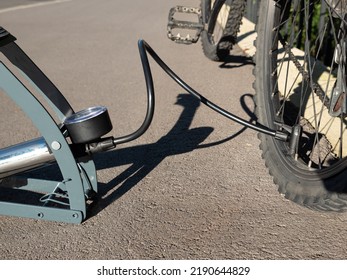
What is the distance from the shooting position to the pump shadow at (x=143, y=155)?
2500mm

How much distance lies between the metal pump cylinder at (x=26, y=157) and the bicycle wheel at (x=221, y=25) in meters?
2.54

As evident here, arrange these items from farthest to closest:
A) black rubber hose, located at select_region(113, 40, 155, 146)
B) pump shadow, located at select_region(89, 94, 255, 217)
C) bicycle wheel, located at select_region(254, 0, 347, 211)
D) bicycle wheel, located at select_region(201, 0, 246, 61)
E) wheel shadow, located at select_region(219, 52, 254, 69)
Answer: wheel shadow, located at select_region(219, 52, 254, 69) → bicycle wheel, located at select_region(201, 0, 246, 61) → pump shadow, located at select_region(89, 94, 255, 217) → black rubber hose, located at select_region(113, 40, 155, 146) → bicycle wheel, located at select_region(254, 0, 347, 211)

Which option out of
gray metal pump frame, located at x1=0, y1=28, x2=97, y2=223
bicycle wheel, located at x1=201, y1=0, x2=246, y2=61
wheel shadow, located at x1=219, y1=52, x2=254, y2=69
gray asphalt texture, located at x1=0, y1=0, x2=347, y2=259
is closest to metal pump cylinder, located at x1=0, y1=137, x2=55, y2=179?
gray metal pump frame, located at x1=0, y1=28, x2=97, y2=223

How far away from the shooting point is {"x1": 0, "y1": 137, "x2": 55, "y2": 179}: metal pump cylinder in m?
2.16

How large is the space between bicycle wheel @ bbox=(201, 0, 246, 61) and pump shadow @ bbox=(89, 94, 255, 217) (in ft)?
4.10

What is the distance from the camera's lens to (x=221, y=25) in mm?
5141

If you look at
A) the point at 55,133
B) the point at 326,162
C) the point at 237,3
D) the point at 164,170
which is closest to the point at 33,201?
the point at 55,133

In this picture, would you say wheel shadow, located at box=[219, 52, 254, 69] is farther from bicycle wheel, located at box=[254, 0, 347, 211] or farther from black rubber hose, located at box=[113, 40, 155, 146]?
black rubber hose, located at box=[113, 40, 155, 146]

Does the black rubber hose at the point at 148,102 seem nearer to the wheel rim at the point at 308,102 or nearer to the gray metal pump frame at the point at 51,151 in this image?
the gray metal pump frame at the point at 51,151

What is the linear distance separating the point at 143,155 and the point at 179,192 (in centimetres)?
52

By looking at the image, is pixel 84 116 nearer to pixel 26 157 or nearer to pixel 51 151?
pixel 51 151

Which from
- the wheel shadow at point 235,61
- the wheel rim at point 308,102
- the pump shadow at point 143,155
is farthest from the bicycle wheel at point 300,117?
the wheel shadow at point 235,61

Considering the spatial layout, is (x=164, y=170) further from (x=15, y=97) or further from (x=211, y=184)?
(x=15, y=97)
